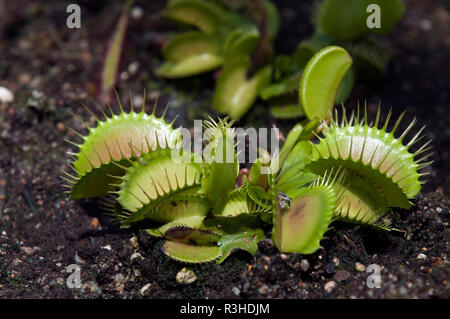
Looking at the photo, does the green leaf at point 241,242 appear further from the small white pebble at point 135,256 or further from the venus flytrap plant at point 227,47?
the venus flytrap plant at point 227,47

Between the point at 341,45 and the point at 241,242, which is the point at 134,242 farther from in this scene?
the point at 341,45

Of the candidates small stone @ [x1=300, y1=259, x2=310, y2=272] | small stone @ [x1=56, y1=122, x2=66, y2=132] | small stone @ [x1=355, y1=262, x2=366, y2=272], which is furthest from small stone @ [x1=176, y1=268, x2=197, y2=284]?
small stone @ [x1=56, y1=122, x2=66, y2=132]

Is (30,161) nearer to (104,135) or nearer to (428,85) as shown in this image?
(104,135)

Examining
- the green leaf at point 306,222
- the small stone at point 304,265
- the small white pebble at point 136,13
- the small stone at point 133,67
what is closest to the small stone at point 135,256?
the green leaf at point 306,222

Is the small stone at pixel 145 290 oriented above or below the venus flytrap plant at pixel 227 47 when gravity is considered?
below

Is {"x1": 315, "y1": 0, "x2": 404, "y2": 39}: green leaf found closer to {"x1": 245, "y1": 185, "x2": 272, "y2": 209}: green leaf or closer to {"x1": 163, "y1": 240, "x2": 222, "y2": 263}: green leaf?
{"x1": 245, "y1": 185, "x2": 272, "y2": 209}: green leaf
